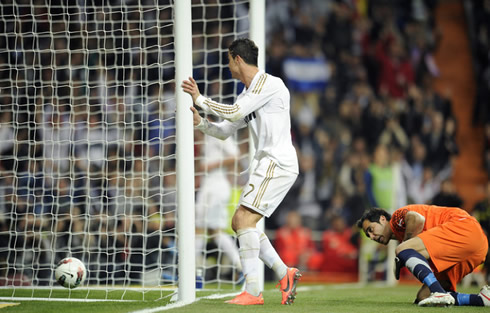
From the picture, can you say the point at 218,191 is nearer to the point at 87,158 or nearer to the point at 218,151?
the point at 218,151

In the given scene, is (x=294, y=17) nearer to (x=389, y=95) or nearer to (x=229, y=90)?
(x=389, y=95)

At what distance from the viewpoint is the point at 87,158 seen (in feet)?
31.1

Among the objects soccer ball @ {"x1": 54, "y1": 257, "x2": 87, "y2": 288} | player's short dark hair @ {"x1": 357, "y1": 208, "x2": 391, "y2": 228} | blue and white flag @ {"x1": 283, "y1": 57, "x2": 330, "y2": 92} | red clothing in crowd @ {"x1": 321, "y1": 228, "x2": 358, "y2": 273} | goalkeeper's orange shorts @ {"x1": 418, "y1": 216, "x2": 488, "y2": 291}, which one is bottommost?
red clothing in crowd @ {"x1": 321, "y1": 228, "x2": 358, "y2": 273}

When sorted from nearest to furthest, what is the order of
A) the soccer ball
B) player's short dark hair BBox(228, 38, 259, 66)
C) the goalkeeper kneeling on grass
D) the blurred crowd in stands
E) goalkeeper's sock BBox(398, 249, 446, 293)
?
goalkeeper's sock BBox(398, 249, 446, 293), the goalkeeper kneeling on grass, player's short dark hair BBox(228, 38, 259, 66), the soccer ball, the blurred crowd in stands

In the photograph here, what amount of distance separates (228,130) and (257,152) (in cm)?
39

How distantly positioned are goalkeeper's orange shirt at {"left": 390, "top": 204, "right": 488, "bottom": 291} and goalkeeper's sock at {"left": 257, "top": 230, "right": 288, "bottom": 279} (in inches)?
37.9

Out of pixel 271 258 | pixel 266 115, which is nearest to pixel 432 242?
pixel 271 258

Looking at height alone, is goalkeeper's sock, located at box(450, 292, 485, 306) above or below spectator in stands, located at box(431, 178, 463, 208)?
below

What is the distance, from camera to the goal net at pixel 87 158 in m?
8.80

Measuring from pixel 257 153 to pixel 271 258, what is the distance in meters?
0.87

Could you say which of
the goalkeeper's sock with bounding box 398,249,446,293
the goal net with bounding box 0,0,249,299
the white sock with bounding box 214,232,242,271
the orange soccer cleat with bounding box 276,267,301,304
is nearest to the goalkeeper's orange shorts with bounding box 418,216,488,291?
the goalkeeper's sock with bounding box 398,249,446,293

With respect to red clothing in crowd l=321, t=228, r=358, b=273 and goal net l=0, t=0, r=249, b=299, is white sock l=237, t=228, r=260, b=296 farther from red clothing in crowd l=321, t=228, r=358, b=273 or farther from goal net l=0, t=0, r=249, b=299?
red clothing in crowd l=321, t=228, r=358, b=273

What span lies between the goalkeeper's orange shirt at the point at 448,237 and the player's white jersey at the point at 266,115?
3.54 feet

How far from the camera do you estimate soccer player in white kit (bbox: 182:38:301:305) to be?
20.9 feet
